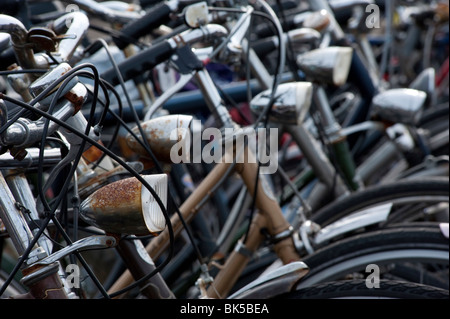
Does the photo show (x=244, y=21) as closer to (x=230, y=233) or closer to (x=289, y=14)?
(x=230, y=233)

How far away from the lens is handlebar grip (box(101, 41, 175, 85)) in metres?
1.58

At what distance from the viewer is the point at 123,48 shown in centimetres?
196

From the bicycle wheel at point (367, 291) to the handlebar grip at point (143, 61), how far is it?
645 mm

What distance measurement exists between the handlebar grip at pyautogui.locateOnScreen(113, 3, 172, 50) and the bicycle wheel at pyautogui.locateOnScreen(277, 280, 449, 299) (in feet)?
2.75

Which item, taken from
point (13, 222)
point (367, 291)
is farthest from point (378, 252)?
point (13, 222)

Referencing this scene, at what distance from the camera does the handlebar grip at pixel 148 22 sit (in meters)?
1.77

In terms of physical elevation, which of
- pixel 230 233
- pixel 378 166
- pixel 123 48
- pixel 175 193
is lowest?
pixel 378 166

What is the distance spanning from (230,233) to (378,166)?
2.60 ft

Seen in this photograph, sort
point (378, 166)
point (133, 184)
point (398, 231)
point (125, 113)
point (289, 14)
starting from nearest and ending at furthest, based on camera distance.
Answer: point (133, 184), point (398, 231), point (125, 113), point (378, 166), point (289, 14)

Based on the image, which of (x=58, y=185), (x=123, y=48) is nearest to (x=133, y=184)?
(x=58, y=185)

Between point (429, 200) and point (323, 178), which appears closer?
point (429, 200)

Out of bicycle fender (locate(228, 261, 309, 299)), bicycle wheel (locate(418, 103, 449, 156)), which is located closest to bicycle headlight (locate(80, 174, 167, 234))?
bicycle fender (locate(228, 261, 309, 299))

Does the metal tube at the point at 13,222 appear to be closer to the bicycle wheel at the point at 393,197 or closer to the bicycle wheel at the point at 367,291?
the bicycle wheel at the point at 367,291

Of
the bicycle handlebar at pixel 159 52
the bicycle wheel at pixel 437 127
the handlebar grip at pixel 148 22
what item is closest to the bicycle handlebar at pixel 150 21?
the handlebar grip at pixel 148 22
